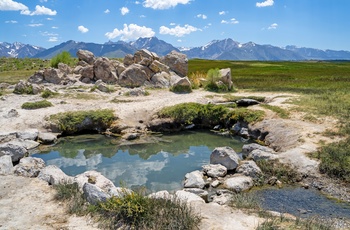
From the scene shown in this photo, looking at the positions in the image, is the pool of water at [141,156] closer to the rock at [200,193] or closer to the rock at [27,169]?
the rock at [200,193]

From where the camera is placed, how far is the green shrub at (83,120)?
25.2 m

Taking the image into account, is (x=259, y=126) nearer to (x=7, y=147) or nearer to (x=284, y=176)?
(x=284, y=176)

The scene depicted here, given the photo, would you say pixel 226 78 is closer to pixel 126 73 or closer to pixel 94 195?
pixel 126 73

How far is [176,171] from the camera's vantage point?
724 inches

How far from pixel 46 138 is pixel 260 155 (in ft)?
47.9

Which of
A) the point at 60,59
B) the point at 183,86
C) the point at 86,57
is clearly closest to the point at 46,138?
the point at 183,86

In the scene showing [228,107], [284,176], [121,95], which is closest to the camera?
[284,176]

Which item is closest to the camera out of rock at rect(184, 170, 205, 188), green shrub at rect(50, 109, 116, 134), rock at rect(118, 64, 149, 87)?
rock at rect(184, 170, 205, 188)

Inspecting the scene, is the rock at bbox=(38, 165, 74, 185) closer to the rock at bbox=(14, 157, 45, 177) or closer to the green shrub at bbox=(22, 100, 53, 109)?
the rock at bbox=(14, 157, 45, 177)

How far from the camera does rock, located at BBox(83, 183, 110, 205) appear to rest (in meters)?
10.9

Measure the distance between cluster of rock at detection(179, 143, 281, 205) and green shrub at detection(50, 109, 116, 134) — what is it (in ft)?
36.4

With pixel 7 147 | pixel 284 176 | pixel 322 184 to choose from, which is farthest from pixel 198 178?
pixel 7 147

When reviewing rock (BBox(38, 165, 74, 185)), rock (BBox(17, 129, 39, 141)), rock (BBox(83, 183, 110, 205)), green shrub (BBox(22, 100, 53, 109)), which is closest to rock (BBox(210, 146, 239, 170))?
rock (BBox(38, 165, 74, 185))

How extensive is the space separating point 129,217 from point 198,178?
20.8 feet
